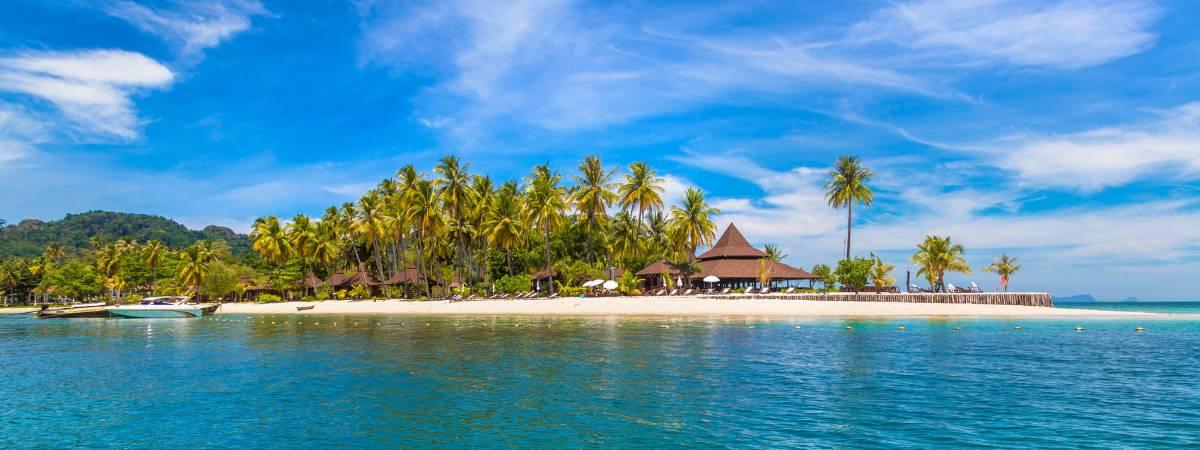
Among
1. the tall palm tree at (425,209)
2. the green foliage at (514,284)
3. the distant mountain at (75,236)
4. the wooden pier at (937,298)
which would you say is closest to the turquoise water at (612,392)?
the wooden pier at (937,298)

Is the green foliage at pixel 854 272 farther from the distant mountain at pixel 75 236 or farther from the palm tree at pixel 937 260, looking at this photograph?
the distant mountain at pixel 75 236

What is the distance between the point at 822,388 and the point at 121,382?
18036 mm

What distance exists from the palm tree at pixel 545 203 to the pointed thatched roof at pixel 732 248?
49.8 ft

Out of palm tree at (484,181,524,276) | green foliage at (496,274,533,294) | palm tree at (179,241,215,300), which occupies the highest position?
palm tree at (484,181,524,276)

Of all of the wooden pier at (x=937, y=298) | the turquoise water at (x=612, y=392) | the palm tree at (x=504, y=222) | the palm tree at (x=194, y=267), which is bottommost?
the turquoise water at (x=612, y=392)

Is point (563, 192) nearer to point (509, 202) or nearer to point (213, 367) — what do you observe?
point (509, 202)

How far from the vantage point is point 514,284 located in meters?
64.8

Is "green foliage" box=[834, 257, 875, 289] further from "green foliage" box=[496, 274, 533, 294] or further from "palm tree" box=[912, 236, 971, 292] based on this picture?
"green foliage" box=[496, 274, 533, 294]

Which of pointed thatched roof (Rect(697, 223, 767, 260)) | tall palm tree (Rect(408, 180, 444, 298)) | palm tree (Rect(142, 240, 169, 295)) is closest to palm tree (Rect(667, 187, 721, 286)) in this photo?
pointed thatched roof (Rect(697, 223, 767, 260))

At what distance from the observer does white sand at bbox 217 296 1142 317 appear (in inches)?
1732

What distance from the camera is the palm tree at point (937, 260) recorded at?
57.8 m

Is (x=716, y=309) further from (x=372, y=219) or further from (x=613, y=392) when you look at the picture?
(x=372, y=219)

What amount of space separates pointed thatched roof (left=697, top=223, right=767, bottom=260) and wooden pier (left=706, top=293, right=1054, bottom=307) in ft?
49.5

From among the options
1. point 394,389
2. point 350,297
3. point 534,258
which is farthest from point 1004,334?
point 350,297
